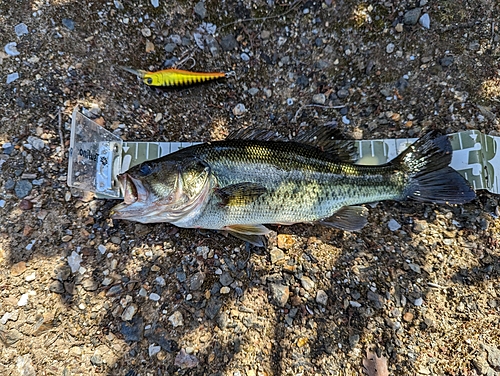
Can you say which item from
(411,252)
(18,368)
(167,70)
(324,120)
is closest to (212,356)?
(18,368)

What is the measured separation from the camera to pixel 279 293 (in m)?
3.21

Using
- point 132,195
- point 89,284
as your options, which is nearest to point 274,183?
point 132,195

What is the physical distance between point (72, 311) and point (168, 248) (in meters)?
1.06

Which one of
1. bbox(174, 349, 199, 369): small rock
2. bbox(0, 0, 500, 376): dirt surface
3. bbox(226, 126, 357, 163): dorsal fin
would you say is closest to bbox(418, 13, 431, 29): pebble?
bbox(0, 0, 500, 376): dirt surface

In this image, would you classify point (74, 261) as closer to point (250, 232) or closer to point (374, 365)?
point (250, 232)

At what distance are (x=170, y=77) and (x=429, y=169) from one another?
300 cm

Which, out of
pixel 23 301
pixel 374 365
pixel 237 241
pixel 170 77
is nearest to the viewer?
pixel 374 365

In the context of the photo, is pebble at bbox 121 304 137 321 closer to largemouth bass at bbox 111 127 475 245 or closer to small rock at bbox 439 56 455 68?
largemouth bass at bbox 111 127 475 245

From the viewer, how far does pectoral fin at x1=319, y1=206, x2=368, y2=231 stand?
3316 millimetres

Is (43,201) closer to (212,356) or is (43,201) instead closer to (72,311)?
(72,311)

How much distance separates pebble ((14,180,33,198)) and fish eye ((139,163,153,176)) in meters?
1.33

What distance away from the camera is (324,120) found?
383 cm

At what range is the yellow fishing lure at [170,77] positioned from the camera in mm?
3670

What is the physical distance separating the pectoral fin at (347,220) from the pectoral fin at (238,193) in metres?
0.81
